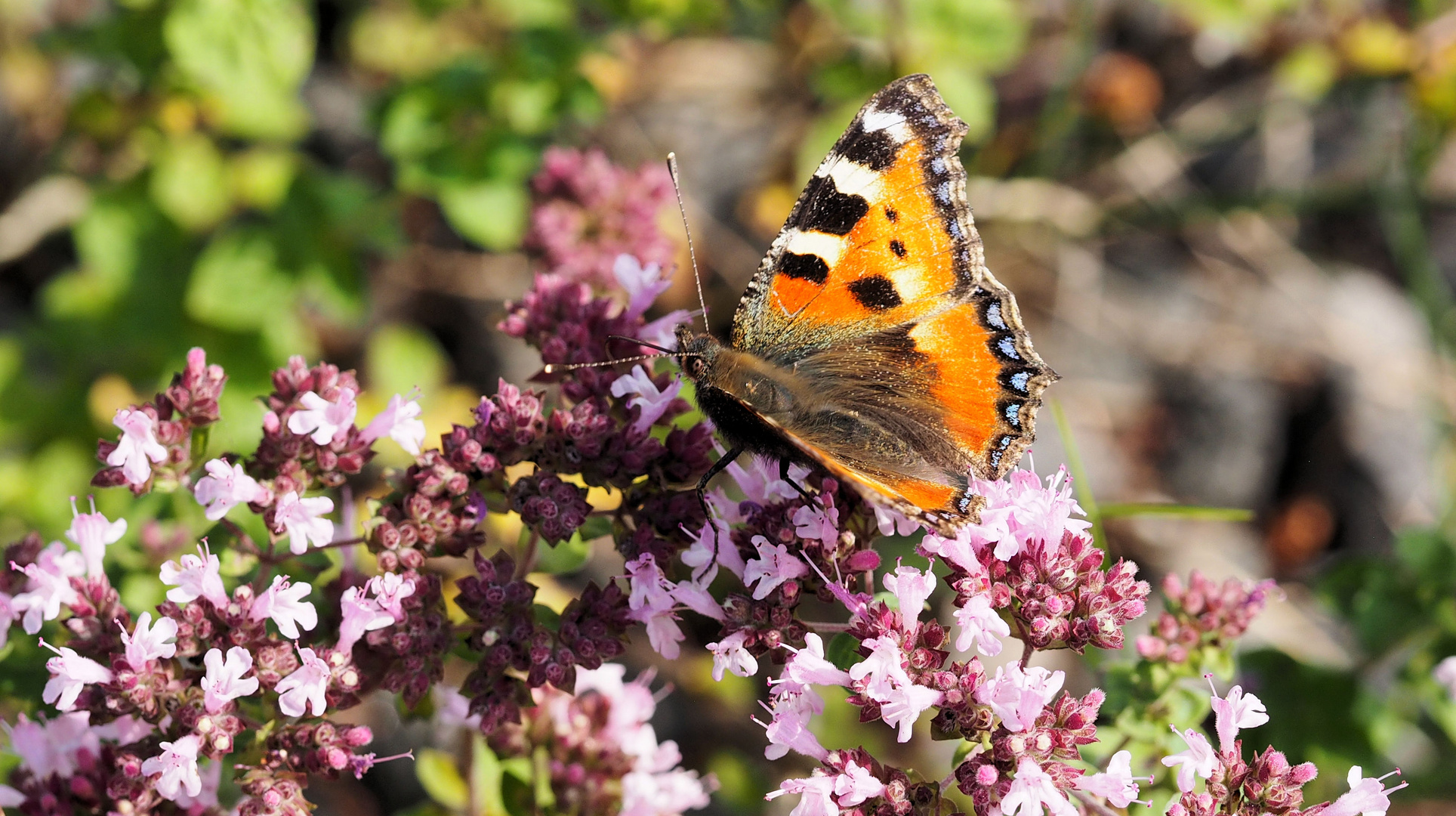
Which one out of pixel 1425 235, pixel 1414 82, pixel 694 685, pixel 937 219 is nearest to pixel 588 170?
pixel 937 219

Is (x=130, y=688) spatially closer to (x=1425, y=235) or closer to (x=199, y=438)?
(x=199, y=438)

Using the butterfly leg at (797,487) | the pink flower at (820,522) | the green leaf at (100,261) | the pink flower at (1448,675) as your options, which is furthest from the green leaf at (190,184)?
the pink flower at (1448,675)

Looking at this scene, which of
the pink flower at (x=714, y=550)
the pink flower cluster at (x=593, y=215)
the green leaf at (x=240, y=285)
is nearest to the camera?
the pink flower at (x=714, y=550)

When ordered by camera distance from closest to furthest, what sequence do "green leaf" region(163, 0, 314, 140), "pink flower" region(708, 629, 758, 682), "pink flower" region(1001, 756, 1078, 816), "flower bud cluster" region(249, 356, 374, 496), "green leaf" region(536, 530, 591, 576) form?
1. "pink flower" region(1001, 756, 1078, 816)
2. "pink flower" region(708, 629, 758, 682)
3. "flower bud cluster" region(249, 356, 374, 496)
4. "green leaf" region(536, 530, 591, 576)
5. "green leaf" region(163, 0, 314, 140)

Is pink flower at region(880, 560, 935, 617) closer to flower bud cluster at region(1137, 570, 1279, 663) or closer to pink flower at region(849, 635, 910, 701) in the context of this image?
pink flower at region(849, 635, 910, 701)

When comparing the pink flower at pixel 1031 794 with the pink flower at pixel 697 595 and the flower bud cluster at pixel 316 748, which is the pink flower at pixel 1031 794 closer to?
the pink flower at pixel 697 595

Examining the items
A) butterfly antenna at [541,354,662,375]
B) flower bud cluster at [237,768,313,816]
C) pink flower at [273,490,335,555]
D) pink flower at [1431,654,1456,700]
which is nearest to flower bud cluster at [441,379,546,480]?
butterfly antenna at [541,354,662,375]

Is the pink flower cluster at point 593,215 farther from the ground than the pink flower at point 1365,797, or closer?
farther from the ground
